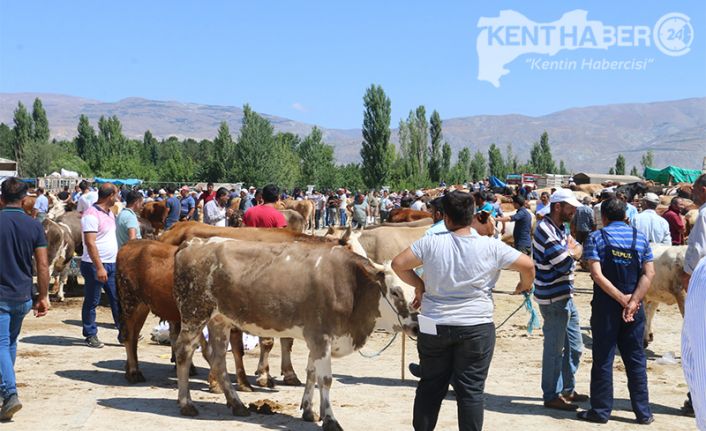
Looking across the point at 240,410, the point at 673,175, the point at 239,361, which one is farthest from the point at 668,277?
the point at 673,175

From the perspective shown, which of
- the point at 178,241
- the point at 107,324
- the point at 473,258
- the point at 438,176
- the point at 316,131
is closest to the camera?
the point at 473,258

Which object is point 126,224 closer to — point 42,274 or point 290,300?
point 42,274

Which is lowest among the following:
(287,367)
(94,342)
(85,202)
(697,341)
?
(94,342)

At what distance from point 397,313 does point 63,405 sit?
3.44 meters

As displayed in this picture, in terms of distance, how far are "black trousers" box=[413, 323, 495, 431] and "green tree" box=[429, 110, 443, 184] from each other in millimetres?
89814

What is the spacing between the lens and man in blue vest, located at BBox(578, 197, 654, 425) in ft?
24.0

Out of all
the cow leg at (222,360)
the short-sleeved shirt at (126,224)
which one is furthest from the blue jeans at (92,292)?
the cow leg at (222,360)

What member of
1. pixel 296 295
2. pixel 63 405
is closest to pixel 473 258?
pixel 296 295

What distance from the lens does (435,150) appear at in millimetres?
103812

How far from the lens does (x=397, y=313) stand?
23.4 feet

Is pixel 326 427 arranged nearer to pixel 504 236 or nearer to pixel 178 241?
pixel 178 241

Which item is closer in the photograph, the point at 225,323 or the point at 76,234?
the point at 225,323

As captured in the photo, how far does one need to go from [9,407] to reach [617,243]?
5.76 m

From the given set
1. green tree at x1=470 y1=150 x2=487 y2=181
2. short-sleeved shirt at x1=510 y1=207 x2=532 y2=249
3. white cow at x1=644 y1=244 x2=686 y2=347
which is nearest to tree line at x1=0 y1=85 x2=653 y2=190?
green tree at x1=470 y1=150 x2=487 y2=181
